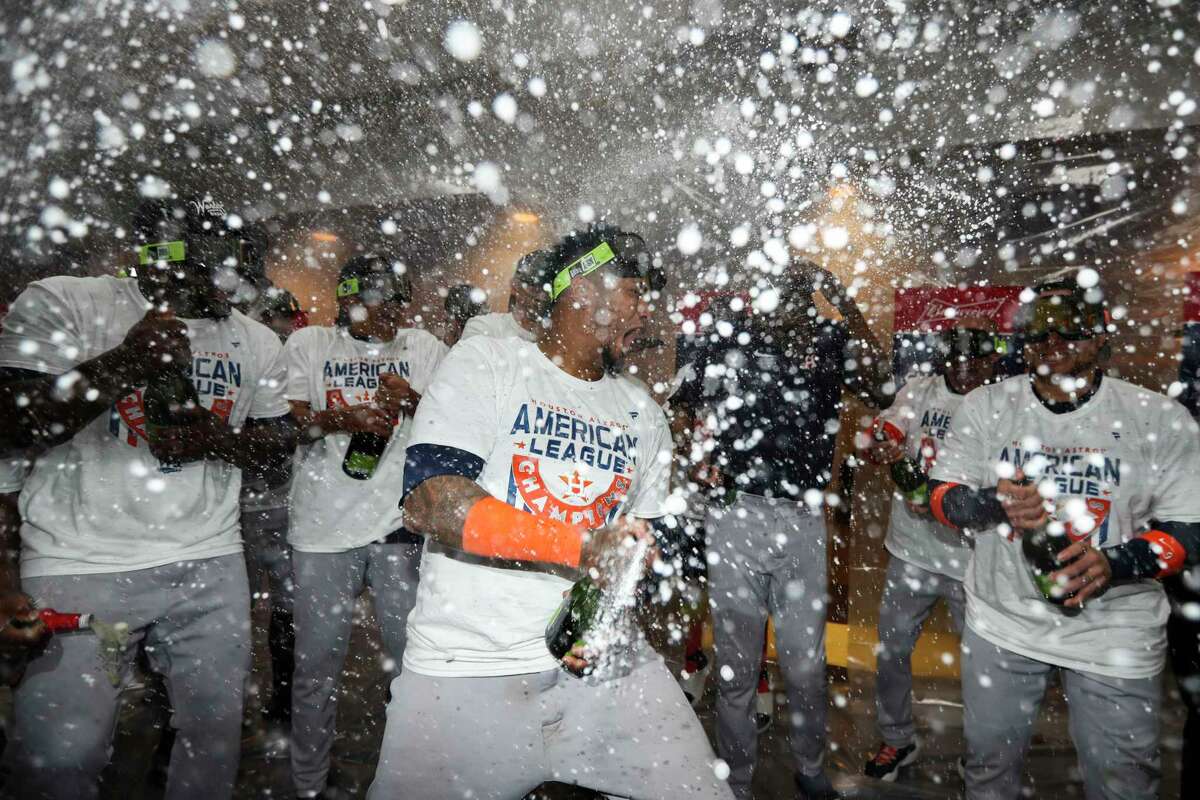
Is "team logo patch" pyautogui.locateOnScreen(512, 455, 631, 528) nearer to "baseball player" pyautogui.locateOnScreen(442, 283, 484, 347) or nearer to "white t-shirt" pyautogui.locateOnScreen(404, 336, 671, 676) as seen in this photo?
"white t-shirt" pyautogui.locateOnScreen(404, 336, 671, 676)

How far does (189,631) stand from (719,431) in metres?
2.64

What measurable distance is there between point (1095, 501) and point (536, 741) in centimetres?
242

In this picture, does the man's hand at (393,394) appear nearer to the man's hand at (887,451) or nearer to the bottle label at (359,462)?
the bottle label at (359,462)

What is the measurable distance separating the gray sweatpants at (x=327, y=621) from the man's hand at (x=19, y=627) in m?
1.53

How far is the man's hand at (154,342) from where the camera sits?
2.27m

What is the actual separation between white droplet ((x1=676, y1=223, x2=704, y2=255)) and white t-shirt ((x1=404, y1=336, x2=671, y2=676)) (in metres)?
5.89

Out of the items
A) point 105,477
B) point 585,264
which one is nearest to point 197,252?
point 105,477

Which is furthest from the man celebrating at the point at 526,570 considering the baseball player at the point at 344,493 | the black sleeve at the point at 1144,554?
the black sleeve at the point at 1144,554

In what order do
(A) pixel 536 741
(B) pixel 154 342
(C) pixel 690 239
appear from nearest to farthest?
(A) pixel 536 741 → (B) pixel 154 342 → (C) pixel 690 239

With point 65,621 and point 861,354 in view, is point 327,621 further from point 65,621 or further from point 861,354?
point 861,354

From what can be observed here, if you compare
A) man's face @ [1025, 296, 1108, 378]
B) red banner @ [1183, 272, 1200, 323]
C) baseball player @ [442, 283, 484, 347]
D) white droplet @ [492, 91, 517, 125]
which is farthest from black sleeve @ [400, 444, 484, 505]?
white droplet @ [492, 91, 517, 125]

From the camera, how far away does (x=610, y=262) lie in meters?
2.12

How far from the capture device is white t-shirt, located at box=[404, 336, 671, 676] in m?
1.78

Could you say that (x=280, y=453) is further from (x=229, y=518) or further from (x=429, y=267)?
(x=429, y=267)
